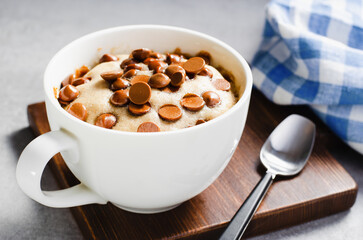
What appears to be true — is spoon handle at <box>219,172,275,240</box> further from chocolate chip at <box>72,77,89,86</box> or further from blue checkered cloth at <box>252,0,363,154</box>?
chocolate chip at <box>72,77,89,86</box>

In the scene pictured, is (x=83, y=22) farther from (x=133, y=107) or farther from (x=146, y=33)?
(x=133, y=107)

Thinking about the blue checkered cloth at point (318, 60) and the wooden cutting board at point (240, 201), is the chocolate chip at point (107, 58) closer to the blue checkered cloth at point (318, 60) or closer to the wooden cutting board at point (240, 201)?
the wooden cutting board at point (240, 201)

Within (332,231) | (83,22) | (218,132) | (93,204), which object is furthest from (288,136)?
(83,22)

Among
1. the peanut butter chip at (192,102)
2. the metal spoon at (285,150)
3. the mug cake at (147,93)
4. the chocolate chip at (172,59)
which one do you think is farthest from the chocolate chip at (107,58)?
the metal spoon at (285,150)

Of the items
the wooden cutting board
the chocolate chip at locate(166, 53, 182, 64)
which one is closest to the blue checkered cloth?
the wooden cutting board

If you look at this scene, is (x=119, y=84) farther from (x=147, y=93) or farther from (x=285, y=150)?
(x=285, y=150)

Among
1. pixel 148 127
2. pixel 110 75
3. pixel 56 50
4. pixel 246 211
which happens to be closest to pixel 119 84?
pixel 110 75
